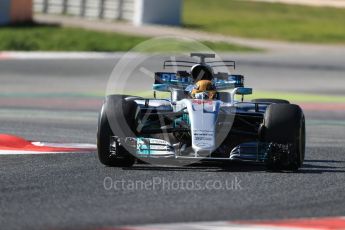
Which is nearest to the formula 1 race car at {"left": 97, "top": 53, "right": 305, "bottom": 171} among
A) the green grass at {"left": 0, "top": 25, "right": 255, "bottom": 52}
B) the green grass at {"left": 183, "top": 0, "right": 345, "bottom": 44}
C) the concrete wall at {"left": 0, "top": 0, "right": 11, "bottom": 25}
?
the green grass at {"left": 0, "top": 25, "right": 255, "bottom": 52}

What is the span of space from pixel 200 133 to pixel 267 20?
34.7 meters

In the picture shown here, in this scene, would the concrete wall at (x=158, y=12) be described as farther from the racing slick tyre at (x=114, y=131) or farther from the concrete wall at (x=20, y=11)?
the racing slick tyre at (x=114, y=131)

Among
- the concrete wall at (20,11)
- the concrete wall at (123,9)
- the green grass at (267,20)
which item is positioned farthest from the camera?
the green grass at (267,20)

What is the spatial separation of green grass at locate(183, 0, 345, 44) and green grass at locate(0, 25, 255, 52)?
5.22 m

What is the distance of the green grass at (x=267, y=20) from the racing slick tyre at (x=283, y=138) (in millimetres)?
27967

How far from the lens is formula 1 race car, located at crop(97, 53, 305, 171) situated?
10773 millimetres

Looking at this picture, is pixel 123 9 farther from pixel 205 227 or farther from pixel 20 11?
pixel 205 227

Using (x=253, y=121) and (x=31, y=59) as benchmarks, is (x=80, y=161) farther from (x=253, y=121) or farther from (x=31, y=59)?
(x=31, y=59)

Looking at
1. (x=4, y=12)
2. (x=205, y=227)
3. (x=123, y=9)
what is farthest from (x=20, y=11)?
(x=205, y=227)

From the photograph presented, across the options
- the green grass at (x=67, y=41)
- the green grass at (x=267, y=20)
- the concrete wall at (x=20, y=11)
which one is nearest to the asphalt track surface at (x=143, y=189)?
the green grass at (x=67, y=41)

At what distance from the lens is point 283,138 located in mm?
10914

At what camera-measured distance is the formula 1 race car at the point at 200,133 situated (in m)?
10.8

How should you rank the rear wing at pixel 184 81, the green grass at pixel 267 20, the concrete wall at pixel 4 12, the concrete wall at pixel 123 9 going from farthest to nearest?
1. the green grass at pixel 267 20
2. the concrete wall at pixel 123 9
3. the concrete wall at pixel 4 12
4. the rear wing at pixel 184 81

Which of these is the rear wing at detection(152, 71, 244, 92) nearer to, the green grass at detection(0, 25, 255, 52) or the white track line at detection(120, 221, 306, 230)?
the white track line at detection(120, 221, 306, 230)
